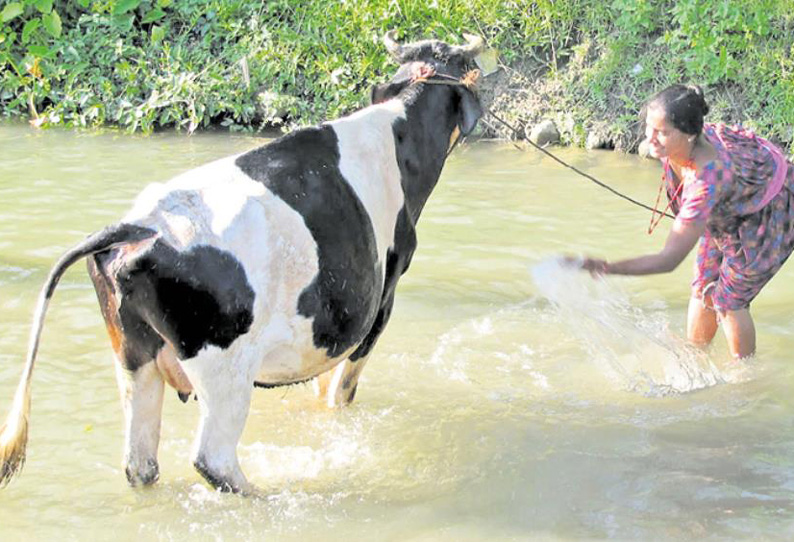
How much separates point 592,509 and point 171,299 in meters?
1.71

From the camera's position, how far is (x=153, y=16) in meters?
11.1

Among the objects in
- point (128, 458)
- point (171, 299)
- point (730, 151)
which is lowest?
point (128, 458)

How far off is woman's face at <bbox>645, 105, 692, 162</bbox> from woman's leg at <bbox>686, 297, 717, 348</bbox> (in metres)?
1.08

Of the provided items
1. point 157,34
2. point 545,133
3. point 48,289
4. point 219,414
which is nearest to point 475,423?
point 219,414

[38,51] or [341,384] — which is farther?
[38,51]

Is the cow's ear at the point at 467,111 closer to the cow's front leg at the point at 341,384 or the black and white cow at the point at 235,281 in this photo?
the black and white cow at the point at 235,281

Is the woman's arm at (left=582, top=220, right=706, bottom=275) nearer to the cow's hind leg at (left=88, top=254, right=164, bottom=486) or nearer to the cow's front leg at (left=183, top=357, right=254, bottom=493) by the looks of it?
the cow's front leg at (left=183, top=357, right=254, bottom=493)

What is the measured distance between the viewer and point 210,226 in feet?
11.4

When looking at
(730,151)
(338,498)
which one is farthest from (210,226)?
(730,151)

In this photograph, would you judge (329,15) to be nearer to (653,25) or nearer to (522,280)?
(653,25)

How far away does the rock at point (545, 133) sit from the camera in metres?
9.59

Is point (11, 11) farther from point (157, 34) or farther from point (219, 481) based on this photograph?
point (219, 481)

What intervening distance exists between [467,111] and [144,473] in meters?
2.07

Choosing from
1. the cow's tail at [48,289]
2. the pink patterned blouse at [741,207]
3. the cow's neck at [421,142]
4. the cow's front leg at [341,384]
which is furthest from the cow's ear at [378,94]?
the cow's tail at [48,289]
